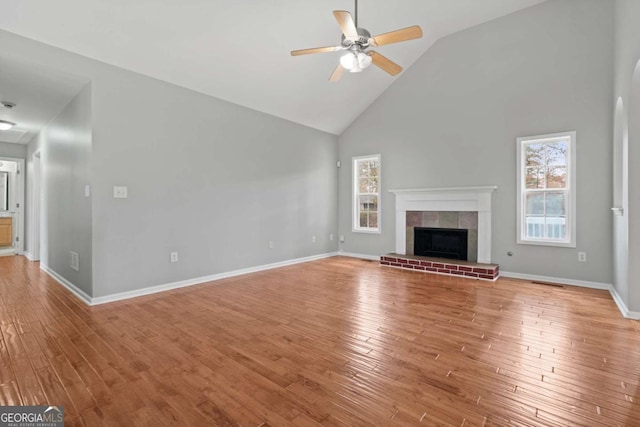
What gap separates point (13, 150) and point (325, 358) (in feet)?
27.6

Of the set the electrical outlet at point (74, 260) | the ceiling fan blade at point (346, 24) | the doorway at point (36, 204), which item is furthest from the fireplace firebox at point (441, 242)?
the doorway at point (36, 204)

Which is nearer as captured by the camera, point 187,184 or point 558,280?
point 187,184

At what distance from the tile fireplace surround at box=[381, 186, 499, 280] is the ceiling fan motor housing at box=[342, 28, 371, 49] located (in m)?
3.22

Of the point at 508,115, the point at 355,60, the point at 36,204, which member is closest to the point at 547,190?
the point at 508,115

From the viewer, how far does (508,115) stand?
4828 millimetres

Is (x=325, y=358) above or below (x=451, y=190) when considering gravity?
below

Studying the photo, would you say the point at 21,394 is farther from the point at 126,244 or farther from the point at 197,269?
the point at 197,269

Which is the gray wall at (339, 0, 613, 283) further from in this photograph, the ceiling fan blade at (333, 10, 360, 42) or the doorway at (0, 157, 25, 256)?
the doorway at (0, 157, 25, 256)

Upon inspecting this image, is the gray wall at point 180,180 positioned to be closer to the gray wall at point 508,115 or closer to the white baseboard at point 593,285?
the gray wall at point 508,115

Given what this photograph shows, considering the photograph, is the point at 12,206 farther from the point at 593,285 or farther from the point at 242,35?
the point at 593,285

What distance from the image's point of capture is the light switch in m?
3.68

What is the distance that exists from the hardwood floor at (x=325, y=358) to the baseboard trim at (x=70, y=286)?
0.31ft

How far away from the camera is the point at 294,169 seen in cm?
604

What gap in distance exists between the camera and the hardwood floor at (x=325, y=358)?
5.46 ft
